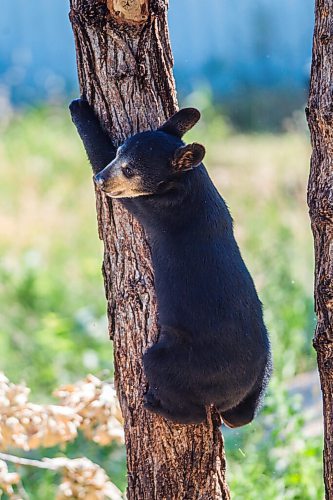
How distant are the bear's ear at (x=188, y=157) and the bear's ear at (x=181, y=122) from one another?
16 centimetres

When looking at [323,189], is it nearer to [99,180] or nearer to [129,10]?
[99,180]

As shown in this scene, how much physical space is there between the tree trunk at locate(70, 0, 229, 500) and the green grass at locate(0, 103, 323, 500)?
76 cm

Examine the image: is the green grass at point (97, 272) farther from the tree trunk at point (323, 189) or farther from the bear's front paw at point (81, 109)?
the bear's front paw at point (81, 109)

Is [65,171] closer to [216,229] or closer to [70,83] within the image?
[70,83]

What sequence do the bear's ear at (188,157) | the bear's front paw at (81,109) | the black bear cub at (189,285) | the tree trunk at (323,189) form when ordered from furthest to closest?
the bear's front paw at (81,109) → the black bear cub at (189,285) → the bear's ear at (188,157) → the tree trunk at (323,189)

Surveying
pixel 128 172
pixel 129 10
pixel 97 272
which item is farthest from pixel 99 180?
pixel 97 272

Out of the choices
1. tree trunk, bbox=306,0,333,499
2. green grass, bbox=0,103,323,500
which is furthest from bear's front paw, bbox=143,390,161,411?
green grass, bbox=0,103,323,500

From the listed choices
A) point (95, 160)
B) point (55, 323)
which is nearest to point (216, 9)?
point (55, 323)

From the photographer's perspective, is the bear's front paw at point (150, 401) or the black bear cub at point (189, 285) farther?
the bear's front paw at point (150, 401)

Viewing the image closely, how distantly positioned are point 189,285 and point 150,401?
1.49 ft

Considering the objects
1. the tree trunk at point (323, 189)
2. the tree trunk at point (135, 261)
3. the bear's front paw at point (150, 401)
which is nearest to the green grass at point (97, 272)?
the tree trunk at point (135, 261)

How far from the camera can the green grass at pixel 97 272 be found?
4.72 meters

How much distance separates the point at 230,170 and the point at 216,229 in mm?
6737

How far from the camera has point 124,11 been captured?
343 cm
